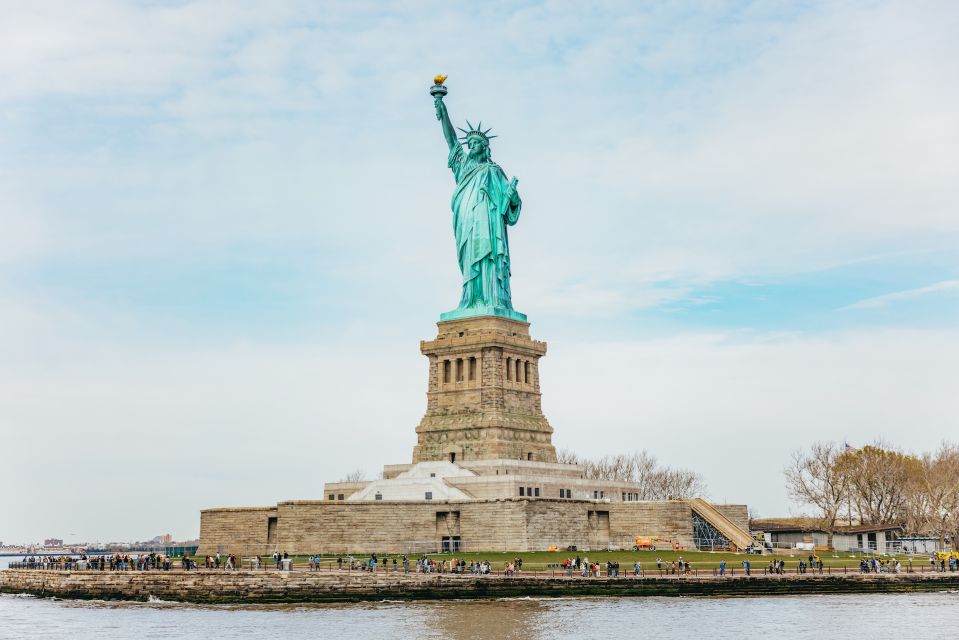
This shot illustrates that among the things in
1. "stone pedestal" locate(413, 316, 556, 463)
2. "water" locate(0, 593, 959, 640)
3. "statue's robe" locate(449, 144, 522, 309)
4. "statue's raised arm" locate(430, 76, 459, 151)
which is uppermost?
"statue's raised arm" locate(430, 76, 459, 151)

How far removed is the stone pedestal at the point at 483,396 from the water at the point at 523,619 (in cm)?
2259

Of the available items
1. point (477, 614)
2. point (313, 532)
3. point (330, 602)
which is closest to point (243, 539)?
point (313, 532)

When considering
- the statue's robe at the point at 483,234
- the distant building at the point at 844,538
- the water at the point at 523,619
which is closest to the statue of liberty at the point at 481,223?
the statue's robe at the point at 483,234

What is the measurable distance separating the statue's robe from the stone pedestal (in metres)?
2.04

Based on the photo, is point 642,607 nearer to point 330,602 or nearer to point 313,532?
point 330,602

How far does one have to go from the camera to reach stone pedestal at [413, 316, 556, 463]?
79.5 m

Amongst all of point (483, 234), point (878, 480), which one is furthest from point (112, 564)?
point (878, 480)

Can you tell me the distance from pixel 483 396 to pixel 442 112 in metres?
18.9

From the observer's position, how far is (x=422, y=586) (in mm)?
58781

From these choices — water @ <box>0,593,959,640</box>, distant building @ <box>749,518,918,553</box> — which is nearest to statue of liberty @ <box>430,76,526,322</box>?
distant building @ <box>749,518,918,553</box>

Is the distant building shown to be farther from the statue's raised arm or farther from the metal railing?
the statue's raised arm

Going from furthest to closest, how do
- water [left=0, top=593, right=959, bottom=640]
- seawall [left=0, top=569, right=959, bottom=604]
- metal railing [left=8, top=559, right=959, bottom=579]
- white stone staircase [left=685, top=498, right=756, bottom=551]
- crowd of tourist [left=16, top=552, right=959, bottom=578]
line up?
white stone staircase [left=685, top=498, right=756, bottom=551]
crowd of tourist [left=16, top=552, right=959, bottom=578]
metal railing [left=8, top=559, right=959, bottom=579]
seawall [left=0, top=569, right=959, bottom=604]
water [left=0, top=593, right=959, bottom=640]

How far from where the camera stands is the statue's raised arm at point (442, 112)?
3334 inches

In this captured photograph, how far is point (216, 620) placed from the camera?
52875 mm
